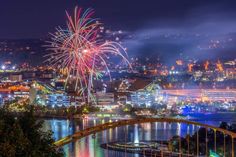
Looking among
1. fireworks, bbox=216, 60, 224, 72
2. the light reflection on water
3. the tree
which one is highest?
fireworks, bbox=216, 60, 224, 72

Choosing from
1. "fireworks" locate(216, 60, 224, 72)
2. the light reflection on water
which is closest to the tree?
the light reflection on water

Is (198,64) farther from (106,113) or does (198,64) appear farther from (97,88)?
(106,113)

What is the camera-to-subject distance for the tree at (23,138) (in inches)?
130

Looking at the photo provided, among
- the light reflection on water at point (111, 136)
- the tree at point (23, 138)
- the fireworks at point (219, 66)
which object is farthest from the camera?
the fireworks at point (219, 66)

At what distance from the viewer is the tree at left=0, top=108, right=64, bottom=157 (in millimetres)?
3307

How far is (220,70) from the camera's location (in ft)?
131

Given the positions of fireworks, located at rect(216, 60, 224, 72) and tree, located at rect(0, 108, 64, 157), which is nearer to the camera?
tree, located at rect(0, 108, 64, 157)

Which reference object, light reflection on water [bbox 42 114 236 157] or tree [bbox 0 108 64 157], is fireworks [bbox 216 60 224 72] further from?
tree [bbox 0 108 64 157]

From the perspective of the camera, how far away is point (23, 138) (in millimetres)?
3377

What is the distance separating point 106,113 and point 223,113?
471 centimetres

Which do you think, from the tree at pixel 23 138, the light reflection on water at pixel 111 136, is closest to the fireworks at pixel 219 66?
the light reflection on water at pixel 111 136

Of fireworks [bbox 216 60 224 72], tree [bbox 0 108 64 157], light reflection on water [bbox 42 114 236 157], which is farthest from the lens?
fireworks [bbox 216 60 224 72]

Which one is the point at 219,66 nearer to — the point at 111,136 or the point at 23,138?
the point at 111,136

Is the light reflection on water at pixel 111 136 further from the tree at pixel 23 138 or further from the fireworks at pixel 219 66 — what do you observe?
the fireworks at pixel 219 66
